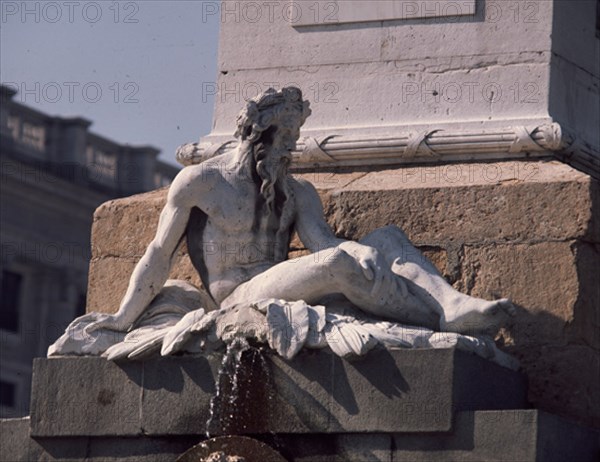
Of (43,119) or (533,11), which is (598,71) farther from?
(43,119)

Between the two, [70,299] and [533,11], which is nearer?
[533,11]

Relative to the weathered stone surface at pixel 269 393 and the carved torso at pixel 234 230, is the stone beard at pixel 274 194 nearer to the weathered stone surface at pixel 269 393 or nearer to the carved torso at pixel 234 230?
the carved torso at pixel 234 230

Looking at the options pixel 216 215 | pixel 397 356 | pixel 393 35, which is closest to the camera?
pixel 397 356

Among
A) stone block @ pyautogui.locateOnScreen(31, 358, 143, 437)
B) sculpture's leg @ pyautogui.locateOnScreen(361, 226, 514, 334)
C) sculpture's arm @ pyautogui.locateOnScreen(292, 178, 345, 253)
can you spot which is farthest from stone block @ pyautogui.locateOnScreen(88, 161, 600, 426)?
stone block @ pyautogui.locateOnScreen(31, 358, 143, 437)

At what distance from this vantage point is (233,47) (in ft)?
50.4

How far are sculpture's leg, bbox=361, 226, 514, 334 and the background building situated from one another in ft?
107

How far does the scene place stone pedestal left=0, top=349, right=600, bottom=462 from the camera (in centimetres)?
1284

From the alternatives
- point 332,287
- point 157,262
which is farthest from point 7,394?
point 332,287

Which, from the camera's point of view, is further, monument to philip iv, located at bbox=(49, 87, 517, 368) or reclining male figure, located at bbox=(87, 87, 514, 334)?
reclining male figure, located at bbox=(87, 87, 514, 334)

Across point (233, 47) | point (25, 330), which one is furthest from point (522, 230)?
point (25, 330)

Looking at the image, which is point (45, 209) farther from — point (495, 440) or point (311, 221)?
point (495, 440)

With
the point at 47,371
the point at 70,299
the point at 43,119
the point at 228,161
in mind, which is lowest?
the point at 70,299

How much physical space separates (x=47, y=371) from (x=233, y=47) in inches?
98.9

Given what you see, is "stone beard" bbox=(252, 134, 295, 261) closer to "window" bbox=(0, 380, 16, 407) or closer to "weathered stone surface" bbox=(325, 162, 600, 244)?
"weathered stone surface" bbox=(325, 162, 600, 244)
